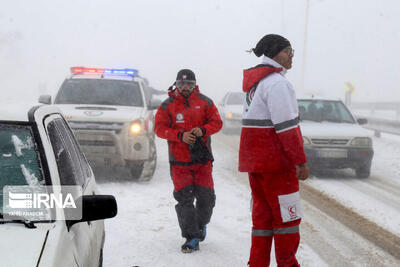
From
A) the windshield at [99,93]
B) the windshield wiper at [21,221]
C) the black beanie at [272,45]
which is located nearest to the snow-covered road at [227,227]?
the windshield at [99,93]

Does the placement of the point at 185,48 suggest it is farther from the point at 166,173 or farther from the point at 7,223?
the point at 7,223

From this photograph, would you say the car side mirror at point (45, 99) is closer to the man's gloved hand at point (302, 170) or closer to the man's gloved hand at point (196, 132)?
the man's gloved hand at point (196, 132)

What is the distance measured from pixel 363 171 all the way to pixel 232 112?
27.8 ft

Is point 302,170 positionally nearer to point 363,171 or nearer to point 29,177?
point 29,177

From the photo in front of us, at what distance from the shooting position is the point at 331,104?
1070cm

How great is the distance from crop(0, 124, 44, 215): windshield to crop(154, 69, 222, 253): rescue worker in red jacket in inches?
93.7

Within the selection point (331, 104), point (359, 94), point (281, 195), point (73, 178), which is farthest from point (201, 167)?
point (359, 94)

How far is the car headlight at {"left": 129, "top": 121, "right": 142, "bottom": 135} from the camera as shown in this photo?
26.5 ft

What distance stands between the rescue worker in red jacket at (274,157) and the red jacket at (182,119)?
128 cm

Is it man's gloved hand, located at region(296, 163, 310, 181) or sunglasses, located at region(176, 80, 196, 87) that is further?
sunglasses, located at region(176, 80, 196, 87)

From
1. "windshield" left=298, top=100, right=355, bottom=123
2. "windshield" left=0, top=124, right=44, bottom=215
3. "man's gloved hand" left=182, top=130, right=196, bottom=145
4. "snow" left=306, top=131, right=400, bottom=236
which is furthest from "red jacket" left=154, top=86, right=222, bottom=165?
"windshield" left=298, top=100, right=355, bottom=123

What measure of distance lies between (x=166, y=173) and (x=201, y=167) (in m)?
4.74

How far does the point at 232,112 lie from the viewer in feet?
57.0

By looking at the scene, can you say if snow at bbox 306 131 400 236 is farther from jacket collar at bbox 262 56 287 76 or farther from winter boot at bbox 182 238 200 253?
jacket collar at bbox 262 56 287 76
